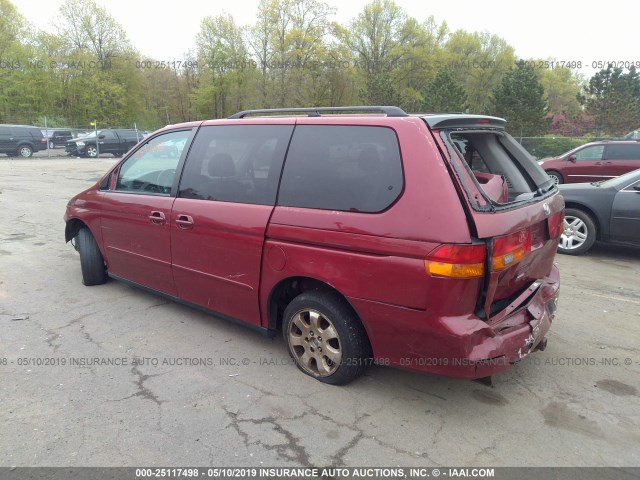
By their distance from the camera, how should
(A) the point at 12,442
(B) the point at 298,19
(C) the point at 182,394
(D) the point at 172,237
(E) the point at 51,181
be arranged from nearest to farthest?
(A) the point at 12,442, (C) the point at 182,394, (D) the point at 172,237, (E) the point at 51,181, (B) the point at 298,19

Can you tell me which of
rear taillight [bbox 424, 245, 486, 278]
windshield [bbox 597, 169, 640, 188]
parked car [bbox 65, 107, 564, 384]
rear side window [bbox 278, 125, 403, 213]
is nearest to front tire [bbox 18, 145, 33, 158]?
parked car [bbox 65, 107, 564, 384]

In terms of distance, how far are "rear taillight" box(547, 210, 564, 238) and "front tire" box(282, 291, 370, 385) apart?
5.02 feet

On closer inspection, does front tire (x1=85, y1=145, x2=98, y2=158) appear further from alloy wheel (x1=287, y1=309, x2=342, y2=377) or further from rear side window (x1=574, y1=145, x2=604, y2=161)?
alloy wheel (x1=287, y1=309, x2=342, y2=377)

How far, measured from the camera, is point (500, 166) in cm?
344

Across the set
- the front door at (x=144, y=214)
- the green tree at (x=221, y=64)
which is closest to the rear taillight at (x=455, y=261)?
the front door at (x=144, y=214)

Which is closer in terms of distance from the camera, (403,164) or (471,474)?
(471,474)

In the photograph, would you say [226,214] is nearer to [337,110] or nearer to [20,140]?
[337,110]

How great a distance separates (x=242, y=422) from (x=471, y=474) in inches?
50.9

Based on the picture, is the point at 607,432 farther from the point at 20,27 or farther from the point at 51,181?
the point at 20,27

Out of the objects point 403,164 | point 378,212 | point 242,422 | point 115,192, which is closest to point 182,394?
point 242,422

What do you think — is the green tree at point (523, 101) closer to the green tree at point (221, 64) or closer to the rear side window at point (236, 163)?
the green tree at point (221, 64)

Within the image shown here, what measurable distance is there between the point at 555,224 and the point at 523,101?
1430 inches

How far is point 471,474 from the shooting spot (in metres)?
2.39

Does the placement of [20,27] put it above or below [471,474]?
above
